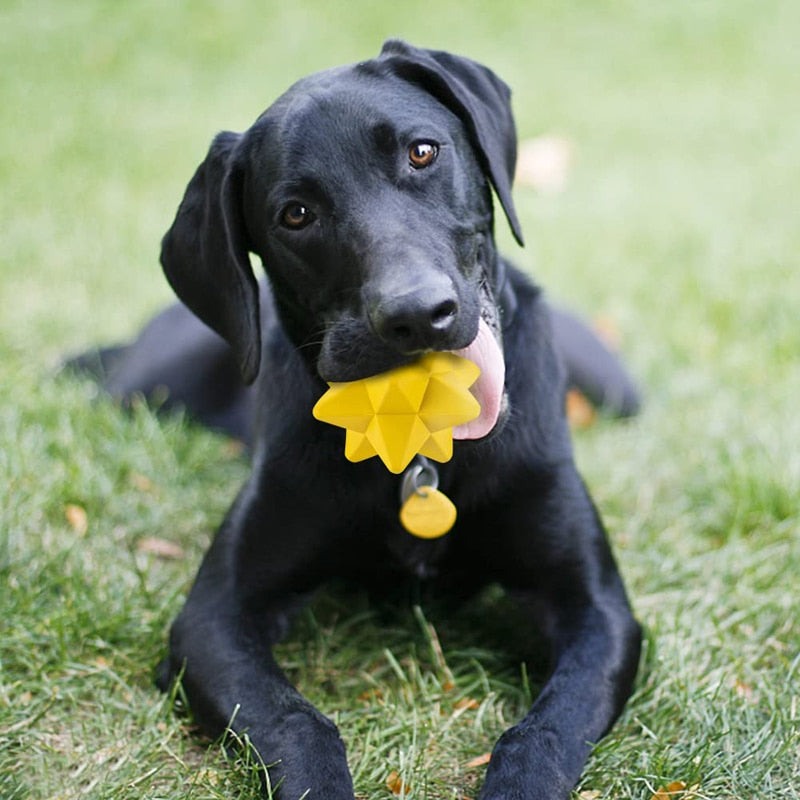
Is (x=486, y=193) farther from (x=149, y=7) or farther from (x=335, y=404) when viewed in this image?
(x=149, y=7)

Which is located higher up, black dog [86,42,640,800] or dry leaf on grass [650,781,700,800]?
black dog [86,42,640,800]

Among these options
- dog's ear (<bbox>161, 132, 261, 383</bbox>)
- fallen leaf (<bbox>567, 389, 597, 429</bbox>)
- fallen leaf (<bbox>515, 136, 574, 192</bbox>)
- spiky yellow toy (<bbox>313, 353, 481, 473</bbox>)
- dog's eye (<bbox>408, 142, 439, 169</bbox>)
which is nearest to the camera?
spiky yellow toy (<bbox>313, 353, 481, 473</bbox>)

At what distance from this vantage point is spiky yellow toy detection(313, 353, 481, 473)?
2238mm

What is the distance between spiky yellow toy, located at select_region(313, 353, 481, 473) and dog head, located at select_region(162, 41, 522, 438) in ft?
0.14

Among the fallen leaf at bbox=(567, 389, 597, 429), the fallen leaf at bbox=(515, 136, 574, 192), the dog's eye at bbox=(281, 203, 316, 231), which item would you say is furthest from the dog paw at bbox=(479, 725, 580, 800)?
the fallen leaf at bbox=(515, 136, 574, 192)

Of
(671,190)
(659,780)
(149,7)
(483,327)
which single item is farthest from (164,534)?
(149,7)

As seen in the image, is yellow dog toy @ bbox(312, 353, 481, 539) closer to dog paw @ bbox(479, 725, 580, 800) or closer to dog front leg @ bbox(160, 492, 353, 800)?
dog front leg @ bbox(160, 492, 353, 800)

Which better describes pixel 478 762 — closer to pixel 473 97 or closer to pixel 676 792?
pixel 676 792

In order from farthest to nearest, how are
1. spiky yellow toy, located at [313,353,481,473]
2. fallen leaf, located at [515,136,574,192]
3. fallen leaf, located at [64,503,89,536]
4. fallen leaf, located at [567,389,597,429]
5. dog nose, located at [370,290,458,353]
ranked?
1. fallen leaf, located at [515,136,574,192]
2. fallen leaf, located at [567,389,597,429]
3. fallen leaf, located at [64,503,89,536]
4. spiky yellow toy, located at [313,353,481,473]
5. dog nose, located at [370,290,458,353]

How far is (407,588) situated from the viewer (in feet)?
9.63

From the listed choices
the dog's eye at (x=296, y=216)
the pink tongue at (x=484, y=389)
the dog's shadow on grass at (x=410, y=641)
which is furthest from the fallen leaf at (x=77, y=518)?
the pink tongue at (x=484, y=389)

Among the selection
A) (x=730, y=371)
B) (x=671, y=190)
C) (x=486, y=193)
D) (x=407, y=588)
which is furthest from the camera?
(x=671, y=190)

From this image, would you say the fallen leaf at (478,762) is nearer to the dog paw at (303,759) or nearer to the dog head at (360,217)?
the dog paw at (303,759)

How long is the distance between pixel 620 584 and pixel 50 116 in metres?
7.31
